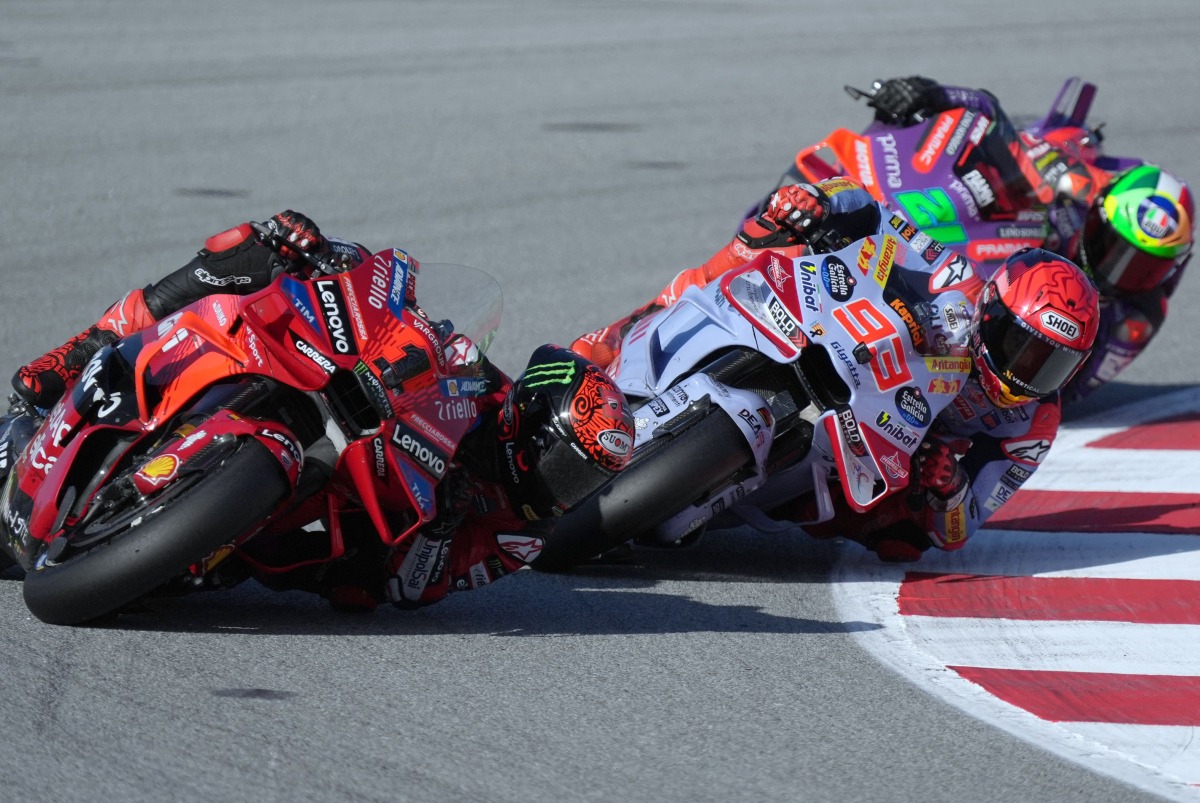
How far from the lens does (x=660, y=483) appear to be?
16.5ft

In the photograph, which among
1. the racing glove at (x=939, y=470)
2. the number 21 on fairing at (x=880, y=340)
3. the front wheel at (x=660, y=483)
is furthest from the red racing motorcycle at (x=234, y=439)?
the racing glove at (x=939, y=470)

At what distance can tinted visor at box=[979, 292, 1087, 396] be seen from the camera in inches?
221

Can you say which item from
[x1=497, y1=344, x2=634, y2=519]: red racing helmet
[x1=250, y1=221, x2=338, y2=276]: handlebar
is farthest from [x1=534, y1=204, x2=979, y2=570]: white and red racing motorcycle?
[x1=250, y1=221, x2=338, y2=276]: handlebar

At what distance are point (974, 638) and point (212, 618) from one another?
229 centimetres

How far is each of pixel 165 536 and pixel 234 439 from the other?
0.31 m

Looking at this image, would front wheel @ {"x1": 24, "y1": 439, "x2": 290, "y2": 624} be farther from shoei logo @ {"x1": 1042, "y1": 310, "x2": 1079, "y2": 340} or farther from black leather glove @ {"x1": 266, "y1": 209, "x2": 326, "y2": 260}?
shoei logo @ {"x1": 1042, "y1": 310, "x2": 1079, "y2": 340}

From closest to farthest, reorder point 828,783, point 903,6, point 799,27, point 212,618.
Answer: point 828,783, point 212,618, point 799,27, point 903,6

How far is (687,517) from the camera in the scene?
18.0ft

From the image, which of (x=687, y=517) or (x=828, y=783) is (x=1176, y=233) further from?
(x=828, y=783)

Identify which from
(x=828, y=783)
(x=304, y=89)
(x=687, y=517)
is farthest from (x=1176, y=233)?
(x=304, y=89)

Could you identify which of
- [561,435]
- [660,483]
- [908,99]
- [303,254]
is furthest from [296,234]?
[908,99]

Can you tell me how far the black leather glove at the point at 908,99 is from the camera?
8102 millimetres

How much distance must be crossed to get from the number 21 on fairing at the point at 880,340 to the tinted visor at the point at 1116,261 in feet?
9.20

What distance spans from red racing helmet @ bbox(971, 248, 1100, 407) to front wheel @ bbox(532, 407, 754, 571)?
100cm
